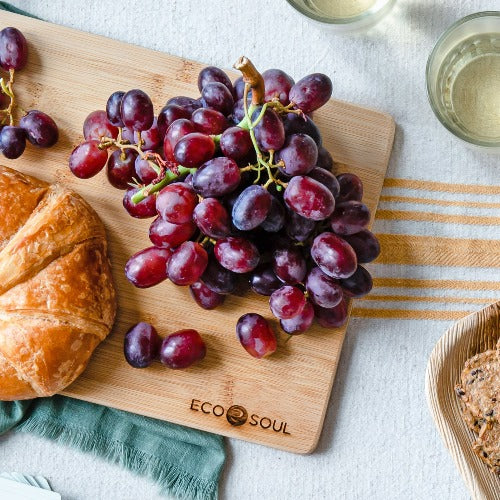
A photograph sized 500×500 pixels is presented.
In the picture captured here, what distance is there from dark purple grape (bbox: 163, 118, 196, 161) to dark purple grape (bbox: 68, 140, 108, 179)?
0.16 metres

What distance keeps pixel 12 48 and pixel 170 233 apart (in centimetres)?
45

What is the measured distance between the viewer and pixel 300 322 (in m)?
1.22

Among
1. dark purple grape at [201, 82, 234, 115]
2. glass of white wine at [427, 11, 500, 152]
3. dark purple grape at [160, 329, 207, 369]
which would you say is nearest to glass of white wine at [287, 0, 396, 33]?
glass of white wine at [427, 11, 500, 152]

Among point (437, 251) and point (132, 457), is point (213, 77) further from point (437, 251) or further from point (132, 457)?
point (132, 457)

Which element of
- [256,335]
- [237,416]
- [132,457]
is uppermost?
[256,335]

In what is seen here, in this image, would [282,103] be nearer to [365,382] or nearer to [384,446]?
[365,382]

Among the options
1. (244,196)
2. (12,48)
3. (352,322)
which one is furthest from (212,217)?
(12,48)

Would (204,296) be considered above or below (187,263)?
→ below

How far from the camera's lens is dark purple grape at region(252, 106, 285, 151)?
1.05m

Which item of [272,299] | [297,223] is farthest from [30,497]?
[297,223]

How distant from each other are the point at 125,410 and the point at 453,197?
0.67 m

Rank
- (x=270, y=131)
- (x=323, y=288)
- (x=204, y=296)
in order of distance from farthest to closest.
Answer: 1. (x=204, y=296)
2. (x=323, y=288)
3. (x=270, y=131)

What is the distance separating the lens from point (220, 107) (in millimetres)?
1165

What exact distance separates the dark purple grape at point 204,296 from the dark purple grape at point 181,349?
53 millimetres
